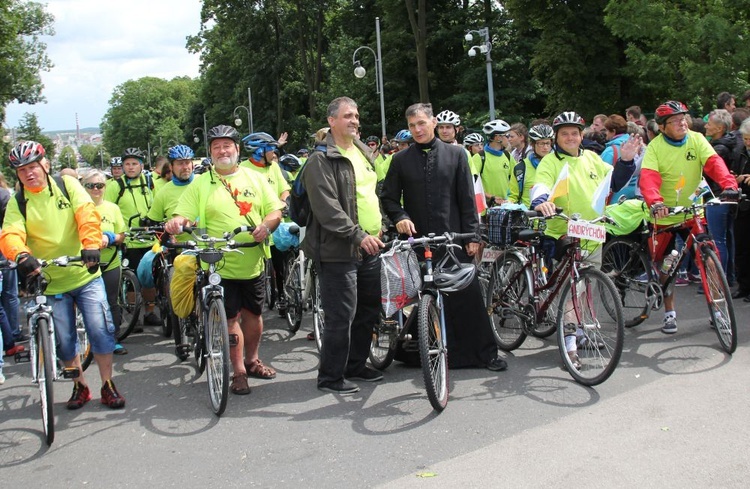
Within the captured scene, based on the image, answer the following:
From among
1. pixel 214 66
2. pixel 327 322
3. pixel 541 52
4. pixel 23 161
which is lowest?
pixel 327 322

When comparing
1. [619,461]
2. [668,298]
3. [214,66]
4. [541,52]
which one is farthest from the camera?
[214,66]

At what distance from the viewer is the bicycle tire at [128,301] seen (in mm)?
8406

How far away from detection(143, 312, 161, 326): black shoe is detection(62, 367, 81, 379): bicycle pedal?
347 cm

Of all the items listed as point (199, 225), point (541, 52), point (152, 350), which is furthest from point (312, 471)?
point (541, 52)

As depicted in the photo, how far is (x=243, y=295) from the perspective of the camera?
6301 millimetres

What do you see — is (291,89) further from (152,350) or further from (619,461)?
(619,461)

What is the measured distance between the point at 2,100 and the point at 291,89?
1670 centimetres

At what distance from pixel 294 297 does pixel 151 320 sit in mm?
2159

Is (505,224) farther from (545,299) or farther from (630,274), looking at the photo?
(630,274)

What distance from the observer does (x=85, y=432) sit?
5.43m

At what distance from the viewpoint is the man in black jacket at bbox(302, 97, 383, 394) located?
562cm

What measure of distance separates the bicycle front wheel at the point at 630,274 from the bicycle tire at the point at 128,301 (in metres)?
4.96

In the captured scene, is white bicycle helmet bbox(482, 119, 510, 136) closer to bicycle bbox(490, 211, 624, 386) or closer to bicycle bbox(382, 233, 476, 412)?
bicycle bbox(490, 211, 624, 386)

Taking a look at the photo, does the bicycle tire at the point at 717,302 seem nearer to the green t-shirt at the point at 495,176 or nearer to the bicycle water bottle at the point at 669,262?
the bicycle water bottle at the point at 669,262
